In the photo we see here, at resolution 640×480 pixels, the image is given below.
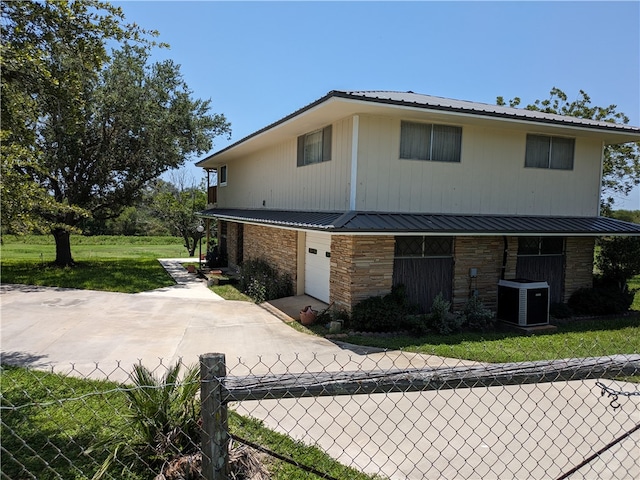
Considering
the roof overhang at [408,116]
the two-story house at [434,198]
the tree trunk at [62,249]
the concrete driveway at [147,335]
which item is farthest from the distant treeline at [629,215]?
the tree trunk at [62,249]

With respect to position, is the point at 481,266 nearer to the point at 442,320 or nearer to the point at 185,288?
the point at 442,320

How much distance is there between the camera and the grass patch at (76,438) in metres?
3.85

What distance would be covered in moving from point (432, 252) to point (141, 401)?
330 inches

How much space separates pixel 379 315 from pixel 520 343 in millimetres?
2804

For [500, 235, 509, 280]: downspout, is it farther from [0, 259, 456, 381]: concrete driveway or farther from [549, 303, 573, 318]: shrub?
[0, 259, 456, 381]: concrete driveway

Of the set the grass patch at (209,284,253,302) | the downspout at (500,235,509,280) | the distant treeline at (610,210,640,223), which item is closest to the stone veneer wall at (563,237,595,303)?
the downspout at (500,235,509,280)

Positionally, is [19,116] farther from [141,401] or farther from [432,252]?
[432,252]

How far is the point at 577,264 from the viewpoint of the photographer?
1289 cm

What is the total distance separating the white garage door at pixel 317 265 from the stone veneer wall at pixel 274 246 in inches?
16.8

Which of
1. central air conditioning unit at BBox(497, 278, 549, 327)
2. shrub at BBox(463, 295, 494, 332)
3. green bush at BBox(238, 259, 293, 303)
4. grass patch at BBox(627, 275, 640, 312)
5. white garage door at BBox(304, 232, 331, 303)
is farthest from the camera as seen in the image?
grass patch at BBox(627, 275, 640, 312)

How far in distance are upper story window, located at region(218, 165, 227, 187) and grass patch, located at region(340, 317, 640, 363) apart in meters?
16.3

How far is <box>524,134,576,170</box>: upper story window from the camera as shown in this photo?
12289 mm

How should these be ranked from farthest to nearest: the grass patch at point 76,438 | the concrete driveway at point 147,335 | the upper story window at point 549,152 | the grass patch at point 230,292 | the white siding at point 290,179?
the grass patch at point 230,292
the upper story window at point 549,152
the white siding at point 290,179
the concrete driveway at point 147,335
the grass patch at point 76,438

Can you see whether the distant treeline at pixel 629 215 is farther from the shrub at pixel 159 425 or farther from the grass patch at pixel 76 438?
the shrub at pixel 159 425
